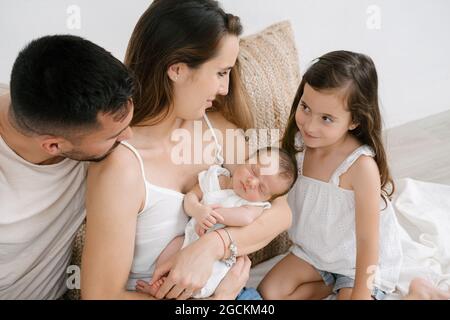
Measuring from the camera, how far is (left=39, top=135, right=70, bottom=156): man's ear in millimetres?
1229

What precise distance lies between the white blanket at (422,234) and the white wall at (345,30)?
0.83 metres

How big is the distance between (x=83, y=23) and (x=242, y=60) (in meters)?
0.63

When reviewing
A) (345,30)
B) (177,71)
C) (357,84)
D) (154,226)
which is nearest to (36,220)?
(154,226)

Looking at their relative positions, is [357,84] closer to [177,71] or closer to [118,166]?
[177,71]

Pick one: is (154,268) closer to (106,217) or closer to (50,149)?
(106,217)

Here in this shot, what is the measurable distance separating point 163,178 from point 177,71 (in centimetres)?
28

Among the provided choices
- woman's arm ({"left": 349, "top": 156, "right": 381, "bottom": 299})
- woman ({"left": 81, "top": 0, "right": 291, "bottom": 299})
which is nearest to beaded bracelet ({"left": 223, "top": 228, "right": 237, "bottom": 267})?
woman ({"left": 81, "top": 0, "right": 291, "bottom": 299})

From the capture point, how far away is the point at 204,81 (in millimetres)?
1440

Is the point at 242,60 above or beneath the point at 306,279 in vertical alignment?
above

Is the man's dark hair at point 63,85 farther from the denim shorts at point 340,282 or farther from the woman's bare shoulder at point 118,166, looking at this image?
the denim shorts at point 340,282

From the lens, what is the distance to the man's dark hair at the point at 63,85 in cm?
113

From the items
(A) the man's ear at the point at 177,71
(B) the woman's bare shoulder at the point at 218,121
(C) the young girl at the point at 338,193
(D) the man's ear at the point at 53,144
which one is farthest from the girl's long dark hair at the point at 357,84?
(D) the man's ear at the point at 53,144

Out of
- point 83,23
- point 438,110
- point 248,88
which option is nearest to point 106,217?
point 248,88

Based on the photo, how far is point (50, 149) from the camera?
126cm
